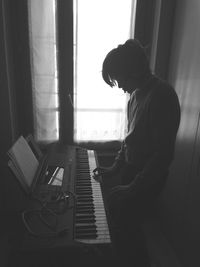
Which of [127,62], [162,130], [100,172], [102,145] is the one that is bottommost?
[102,145]

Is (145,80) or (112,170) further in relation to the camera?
(112,170)

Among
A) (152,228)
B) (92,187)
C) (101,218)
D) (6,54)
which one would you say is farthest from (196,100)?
(6,54)

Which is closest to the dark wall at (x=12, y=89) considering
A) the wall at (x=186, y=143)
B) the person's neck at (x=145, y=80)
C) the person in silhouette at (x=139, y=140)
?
the person in silhouette at (x=139, y=140)

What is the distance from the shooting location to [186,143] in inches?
64.1

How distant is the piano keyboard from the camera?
3.07ft

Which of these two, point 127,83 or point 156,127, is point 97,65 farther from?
point 156,127

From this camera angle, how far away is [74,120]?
6.86 ft

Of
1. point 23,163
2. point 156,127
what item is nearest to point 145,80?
point 156,127

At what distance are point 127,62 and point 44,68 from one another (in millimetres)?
1015

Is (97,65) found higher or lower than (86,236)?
higher

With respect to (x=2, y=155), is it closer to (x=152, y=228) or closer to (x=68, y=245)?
(x=68, y=245)

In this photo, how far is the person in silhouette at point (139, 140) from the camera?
3.50 feet

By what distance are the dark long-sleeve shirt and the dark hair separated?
0.09 metres

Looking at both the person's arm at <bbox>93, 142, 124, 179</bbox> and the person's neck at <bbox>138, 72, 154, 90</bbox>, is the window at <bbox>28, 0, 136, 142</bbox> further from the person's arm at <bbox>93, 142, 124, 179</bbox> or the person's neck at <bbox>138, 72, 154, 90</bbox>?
the person's neck at <bbox>138, 72, 154, 90</bbox>
